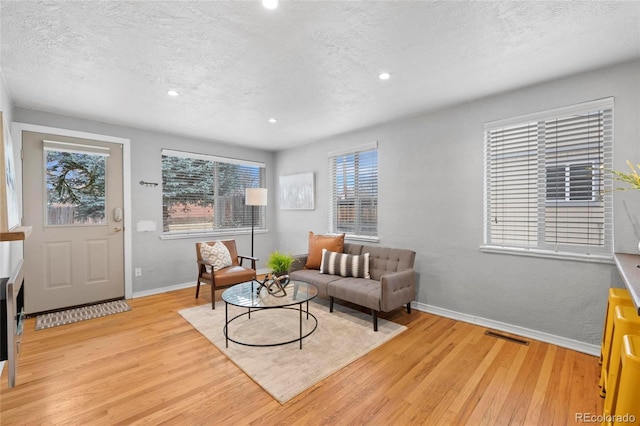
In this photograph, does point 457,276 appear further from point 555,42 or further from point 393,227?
point 555,42

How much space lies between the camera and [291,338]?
281 centimetres

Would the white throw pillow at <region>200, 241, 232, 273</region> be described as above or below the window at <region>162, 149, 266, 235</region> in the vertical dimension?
below

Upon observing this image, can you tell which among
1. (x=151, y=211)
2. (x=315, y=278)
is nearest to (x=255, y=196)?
(x=151, y=211)

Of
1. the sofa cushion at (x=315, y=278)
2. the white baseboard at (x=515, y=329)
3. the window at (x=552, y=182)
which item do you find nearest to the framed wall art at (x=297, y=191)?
the sofa cushion at (x=315, y=278)

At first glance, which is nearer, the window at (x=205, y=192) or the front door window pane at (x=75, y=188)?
the front door window pane at (x=75, y=188)

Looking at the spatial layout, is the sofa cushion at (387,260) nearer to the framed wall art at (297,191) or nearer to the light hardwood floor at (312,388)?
the light hardwood floor at (312,388)

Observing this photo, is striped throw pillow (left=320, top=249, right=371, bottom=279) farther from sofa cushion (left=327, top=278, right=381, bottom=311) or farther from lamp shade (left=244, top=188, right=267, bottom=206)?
lamp shade (left=244, top=188, right=267, bottom=206)

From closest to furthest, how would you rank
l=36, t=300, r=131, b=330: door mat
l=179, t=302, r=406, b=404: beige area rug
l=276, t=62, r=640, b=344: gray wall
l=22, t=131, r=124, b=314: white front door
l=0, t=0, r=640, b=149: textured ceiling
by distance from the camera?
l=0, t=0, r=640, b=149: textured ceiling → l=179, t=302, r=406, b=404: beige area rug → l=276, t=62, r=640, b=344: gray wall → l=36, t=300, r=131, b=330: door mat → l=22, t=131, r=124, b=314: white front door

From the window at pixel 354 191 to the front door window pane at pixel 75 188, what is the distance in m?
3.33

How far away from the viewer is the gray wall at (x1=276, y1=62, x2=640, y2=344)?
2404mm

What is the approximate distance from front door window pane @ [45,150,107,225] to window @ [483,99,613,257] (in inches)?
193

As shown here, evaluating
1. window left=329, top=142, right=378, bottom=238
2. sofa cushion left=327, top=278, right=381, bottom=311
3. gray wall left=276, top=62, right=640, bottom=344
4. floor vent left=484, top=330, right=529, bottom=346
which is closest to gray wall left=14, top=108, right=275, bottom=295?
window left=329, top=142, right=378, bottom=238

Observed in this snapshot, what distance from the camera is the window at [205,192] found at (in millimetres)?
4605

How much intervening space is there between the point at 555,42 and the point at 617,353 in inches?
82.3
